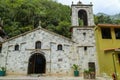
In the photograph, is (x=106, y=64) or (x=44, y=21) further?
(x=44, y=21)

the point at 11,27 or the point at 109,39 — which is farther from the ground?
the point at 11,27

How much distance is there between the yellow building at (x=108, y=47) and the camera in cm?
1820

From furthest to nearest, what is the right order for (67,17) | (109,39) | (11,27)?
1. (67,17)
2. (11,27)
3. (109,39)

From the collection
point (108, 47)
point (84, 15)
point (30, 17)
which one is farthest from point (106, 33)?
point (30, 17)

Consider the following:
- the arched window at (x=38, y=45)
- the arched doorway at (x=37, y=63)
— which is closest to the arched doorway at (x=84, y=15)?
the arched window at (x=38, y=45)

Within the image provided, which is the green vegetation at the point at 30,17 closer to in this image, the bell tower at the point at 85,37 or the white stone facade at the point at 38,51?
the bell tower at the point at 85,37

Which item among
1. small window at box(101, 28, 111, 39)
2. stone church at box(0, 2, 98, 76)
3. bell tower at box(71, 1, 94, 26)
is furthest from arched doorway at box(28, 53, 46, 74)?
small window at box(101, 28, 111, 39)

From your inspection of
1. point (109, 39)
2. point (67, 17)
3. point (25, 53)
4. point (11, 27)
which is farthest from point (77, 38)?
point (67, 17)

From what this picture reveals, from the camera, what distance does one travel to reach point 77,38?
69.5 feet

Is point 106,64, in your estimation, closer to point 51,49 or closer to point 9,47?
point 51,49

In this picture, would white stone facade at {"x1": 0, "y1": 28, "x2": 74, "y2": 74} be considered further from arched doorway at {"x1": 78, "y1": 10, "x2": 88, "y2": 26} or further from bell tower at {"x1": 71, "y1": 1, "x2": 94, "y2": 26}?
arched doorway at {"x1": 78, "y1": 10, "x2": 88, "y2": 26}

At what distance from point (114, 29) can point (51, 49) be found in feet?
27.0

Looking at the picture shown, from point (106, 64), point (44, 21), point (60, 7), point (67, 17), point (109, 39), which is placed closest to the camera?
point (106, 64)

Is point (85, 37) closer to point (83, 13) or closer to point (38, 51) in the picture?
point (83, 13)
